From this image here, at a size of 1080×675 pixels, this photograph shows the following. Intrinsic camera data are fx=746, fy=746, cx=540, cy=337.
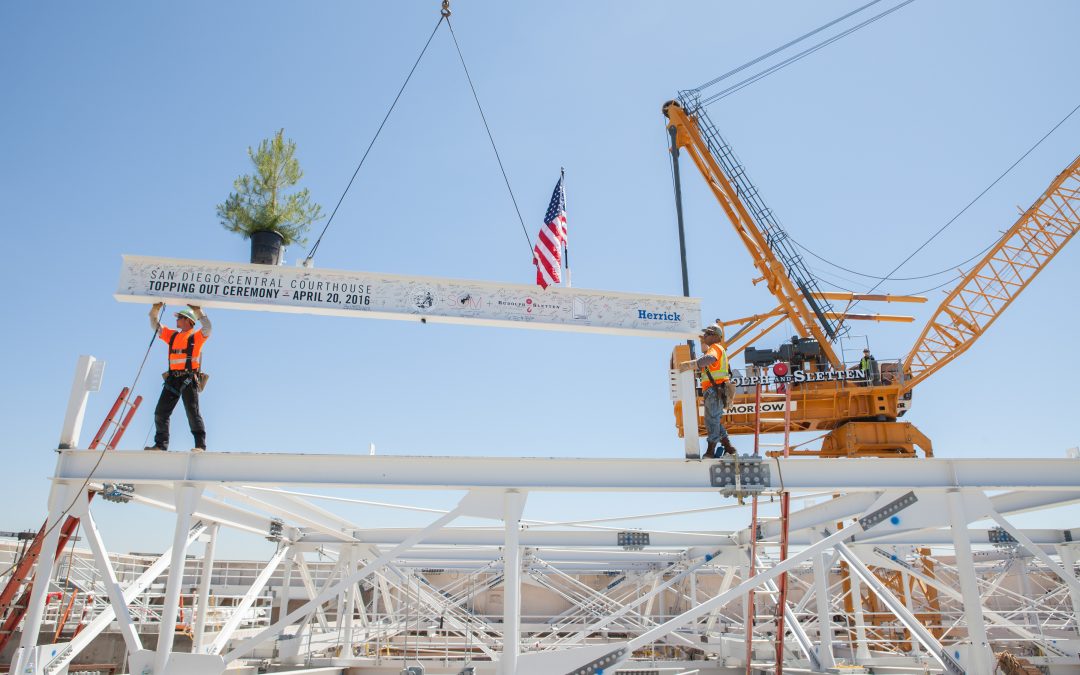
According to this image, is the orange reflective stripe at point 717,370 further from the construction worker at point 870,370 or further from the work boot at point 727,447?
the construction worker at point 870,370

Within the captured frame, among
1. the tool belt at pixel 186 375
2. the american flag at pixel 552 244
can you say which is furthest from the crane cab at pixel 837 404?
the tool belt at pixel 186 375

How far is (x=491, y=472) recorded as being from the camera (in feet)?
28.9

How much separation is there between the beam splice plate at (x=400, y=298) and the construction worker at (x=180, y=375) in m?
0.27

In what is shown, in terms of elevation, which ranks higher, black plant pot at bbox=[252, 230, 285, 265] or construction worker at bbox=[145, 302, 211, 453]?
black plant pot at bbox=[252, 230, 285, 265]

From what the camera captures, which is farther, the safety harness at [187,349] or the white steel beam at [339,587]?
the safety harness at [187,349]

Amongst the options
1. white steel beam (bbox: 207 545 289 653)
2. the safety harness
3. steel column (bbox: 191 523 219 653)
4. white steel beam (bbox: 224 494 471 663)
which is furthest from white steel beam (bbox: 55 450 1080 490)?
steel column (bbox: 191 523 219 653)

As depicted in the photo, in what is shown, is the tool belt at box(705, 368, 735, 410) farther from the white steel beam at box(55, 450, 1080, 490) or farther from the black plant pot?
the black plant pot

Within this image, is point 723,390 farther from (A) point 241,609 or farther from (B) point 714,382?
(A) point 241,609

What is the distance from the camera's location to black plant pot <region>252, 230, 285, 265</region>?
982 cm

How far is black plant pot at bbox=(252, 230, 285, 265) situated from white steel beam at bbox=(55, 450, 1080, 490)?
262 cm

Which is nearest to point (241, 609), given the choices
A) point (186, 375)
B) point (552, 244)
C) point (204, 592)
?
point (204, 592)

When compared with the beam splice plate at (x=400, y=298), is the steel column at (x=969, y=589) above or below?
below

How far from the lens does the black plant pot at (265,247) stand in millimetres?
9820

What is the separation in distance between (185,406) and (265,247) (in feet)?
7.44
